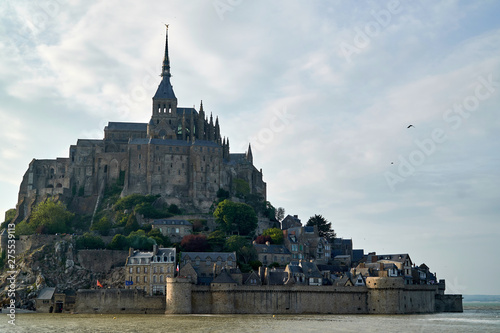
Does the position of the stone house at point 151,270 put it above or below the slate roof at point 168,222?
below

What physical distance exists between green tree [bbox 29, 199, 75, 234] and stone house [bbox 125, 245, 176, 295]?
1875 cm

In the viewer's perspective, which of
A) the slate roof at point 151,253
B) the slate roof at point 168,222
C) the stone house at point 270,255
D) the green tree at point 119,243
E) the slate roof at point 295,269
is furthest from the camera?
the slate roof at point 168,222

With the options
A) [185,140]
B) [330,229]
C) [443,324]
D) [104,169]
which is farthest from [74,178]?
[443,324]

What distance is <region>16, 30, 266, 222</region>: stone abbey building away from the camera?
324ft

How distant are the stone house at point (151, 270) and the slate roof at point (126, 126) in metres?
37.6

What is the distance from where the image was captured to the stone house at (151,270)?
72.3 metres

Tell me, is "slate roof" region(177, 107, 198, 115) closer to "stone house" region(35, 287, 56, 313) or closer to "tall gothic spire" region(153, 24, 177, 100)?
"tall gothic spire" region(153, 24, 177, 100)

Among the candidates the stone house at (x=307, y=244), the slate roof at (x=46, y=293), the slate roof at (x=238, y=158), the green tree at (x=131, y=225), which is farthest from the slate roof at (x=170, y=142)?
the slate roof at (x=46, y=293)

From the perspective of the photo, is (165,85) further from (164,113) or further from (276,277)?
(276,277)

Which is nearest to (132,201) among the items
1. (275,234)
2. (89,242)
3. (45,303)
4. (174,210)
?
(174,210)

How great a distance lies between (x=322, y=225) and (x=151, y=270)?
3568 centimetres

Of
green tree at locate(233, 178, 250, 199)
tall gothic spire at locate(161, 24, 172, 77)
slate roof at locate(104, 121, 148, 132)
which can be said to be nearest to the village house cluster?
green tree at locate(233, 178, 250, 199)

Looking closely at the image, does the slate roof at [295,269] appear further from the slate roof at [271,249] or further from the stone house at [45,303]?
the stone house at [45,303]

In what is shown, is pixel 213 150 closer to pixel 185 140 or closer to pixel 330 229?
pixel 185 140
